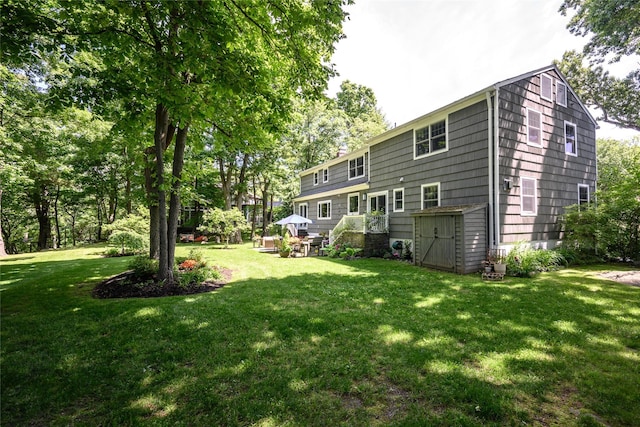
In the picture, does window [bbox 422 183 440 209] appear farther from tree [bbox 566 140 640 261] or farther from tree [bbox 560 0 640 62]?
tree [bbox 560 0 640 62]

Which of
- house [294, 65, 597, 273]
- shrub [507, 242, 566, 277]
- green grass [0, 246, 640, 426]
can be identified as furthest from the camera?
house [294, 65, 597, 273]

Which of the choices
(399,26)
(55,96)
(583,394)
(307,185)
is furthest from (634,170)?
(307,185)

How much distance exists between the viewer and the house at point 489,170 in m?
9.20

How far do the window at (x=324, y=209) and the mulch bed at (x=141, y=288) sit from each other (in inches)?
518

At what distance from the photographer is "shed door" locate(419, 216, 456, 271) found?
9.01 metres

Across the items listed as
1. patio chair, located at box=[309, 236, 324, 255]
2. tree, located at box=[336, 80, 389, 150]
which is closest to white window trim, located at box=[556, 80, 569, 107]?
patio chair, located at box=[309, 236, 324, 255]

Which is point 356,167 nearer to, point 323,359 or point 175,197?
point 175,197

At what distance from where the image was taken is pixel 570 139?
38.7 ft

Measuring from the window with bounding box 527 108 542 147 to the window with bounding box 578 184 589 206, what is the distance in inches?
150

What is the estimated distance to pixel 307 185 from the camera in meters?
24.0

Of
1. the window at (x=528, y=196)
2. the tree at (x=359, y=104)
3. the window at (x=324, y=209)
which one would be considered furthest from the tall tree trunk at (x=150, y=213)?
the tree at (x=359, y=104)

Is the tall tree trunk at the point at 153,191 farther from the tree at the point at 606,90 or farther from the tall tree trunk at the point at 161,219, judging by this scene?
the tree at the point at 606,90

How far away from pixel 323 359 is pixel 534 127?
1206cm

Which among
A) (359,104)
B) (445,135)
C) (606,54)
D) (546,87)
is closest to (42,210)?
(445,135)
